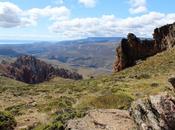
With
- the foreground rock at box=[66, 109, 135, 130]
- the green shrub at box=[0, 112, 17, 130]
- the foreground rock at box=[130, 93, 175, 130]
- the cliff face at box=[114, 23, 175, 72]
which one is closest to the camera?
the foreground rock at box=[130, 93, 175, 130]

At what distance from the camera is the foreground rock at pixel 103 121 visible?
20.3 m

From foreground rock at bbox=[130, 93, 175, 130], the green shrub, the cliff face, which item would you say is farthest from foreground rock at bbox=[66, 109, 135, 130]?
the cliff face

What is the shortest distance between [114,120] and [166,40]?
102 meters

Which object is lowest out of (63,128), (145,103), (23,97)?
(23,97)

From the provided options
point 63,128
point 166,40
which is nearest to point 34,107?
point 63,128

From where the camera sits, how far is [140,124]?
62.6ft

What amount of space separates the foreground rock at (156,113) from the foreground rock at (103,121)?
44.7 inches

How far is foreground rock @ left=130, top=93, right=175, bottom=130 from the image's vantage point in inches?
720

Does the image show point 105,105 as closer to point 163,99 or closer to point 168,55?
point 163,99

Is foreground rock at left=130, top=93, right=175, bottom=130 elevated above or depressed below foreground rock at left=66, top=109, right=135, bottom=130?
above

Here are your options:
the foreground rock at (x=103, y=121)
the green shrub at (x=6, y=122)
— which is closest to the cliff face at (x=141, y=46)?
the green shrub at (x=6, y=122)

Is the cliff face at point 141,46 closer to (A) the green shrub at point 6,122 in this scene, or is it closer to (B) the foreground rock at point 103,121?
(A) the green shrub at point 6,122

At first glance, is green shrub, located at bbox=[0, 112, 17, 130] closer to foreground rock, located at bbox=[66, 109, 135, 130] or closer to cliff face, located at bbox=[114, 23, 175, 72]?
foreground rock, located at bbox=[66, 109, 135, 130]

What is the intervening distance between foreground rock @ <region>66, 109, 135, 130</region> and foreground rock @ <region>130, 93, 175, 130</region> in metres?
1.13
